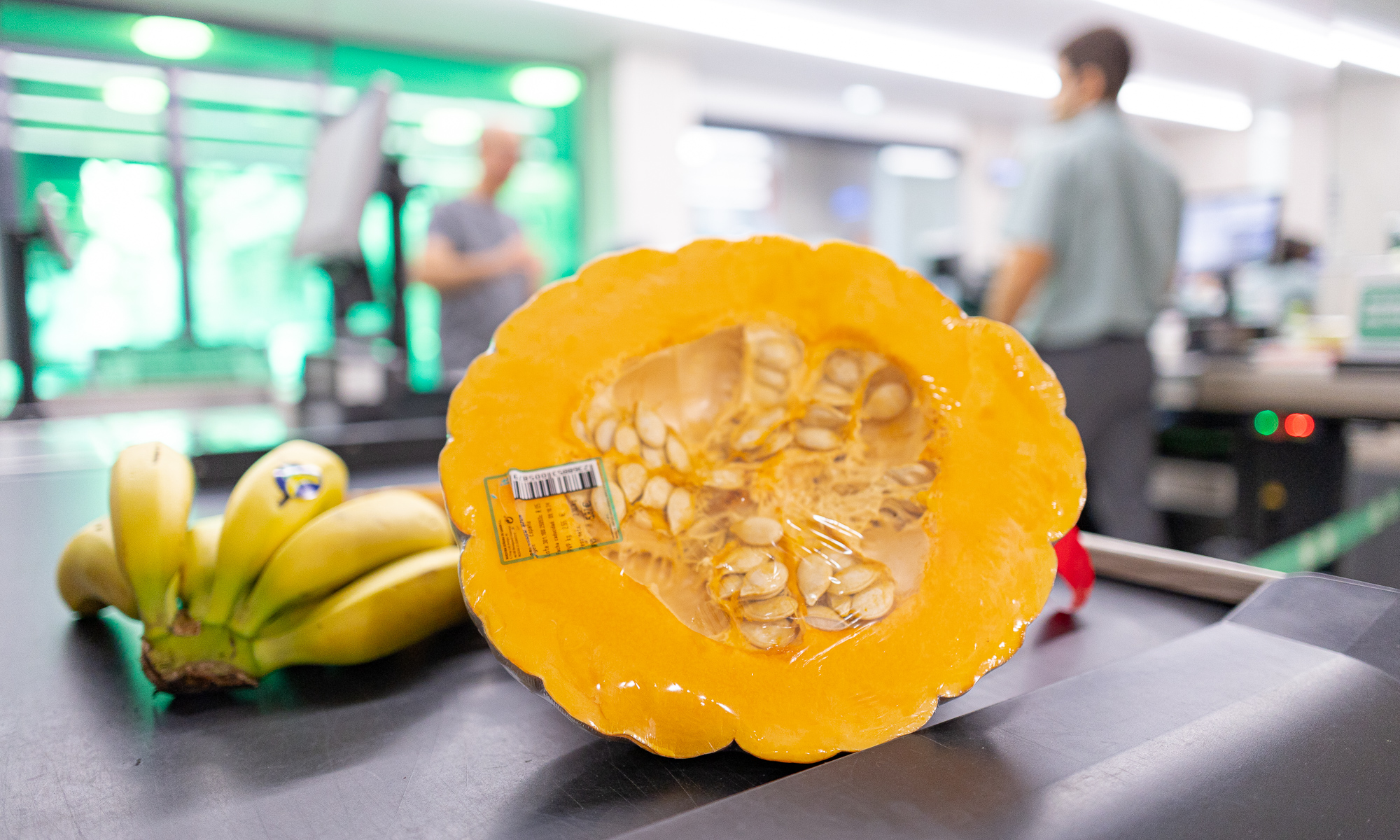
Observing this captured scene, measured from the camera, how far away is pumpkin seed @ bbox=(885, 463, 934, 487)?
0.45m

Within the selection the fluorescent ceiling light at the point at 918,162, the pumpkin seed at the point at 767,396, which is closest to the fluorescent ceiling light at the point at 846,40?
the fluorescent ceiling light at the point at 918,162

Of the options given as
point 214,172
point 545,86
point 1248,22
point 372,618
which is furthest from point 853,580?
point 1248,22

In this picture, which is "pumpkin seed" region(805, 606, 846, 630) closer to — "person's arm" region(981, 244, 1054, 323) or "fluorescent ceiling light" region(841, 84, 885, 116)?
"person's arm" region(981, 244, 1054, 323)

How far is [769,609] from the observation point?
0.41m

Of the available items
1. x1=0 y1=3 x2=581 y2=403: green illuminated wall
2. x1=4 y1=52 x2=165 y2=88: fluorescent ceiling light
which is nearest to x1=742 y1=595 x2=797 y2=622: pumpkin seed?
x1=0 y1=3 x2=581 y2=403: green illuminated wall

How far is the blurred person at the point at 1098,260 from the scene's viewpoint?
1.76 m

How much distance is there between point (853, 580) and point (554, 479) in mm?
164

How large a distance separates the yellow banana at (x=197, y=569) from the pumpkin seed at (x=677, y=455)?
283mm

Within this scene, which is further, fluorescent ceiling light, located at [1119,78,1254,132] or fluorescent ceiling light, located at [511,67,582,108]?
fluorescent ceiling light, located at [1119,78,1254,132]

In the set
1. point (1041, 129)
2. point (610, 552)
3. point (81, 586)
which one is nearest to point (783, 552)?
point (610, 552)

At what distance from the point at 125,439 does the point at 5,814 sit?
1.56 meters

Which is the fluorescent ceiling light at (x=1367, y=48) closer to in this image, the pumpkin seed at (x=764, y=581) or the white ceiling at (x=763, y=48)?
the pumpkin seed at (x=764, y=581)

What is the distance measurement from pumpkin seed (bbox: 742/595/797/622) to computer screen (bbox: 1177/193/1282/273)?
375 cm

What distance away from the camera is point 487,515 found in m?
0.41
